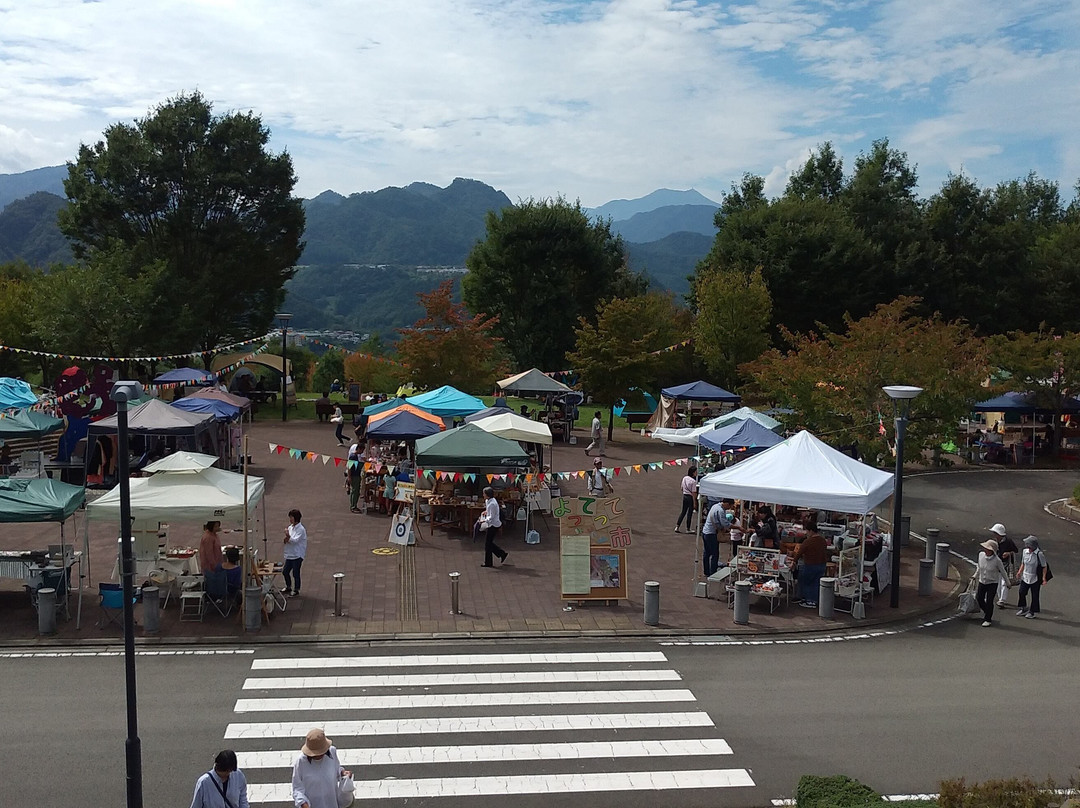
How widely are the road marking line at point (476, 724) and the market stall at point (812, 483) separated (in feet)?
18.2

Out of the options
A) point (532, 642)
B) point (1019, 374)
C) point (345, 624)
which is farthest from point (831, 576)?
point (1019, 374)

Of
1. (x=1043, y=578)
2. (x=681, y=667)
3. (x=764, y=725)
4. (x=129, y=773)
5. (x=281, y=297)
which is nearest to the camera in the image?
(x=129, y=773)

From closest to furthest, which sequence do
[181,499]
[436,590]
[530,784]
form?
[530,784] → [181,499] → [436,590]

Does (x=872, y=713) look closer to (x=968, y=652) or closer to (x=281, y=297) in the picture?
(x=968, y=652)

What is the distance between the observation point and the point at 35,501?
14562 mm

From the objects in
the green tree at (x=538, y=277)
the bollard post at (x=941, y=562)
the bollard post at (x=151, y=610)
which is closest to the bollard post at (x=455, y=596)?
the bollard post at (x=151, y=610)

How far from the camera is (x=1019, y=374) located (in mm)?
34000

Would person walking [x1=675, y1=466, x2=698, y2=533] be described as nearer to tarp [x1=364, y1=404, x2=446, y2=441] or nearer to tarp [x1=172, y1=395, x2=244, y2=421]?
tarp [x1=364, y1=404, x2=446, y2=441]

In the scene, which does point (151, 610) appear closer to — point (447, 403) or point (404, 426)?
point (404, 426)

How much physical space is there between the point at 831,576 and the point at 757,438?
617 cm

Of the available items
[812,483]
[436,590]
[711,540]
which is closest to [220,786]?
[436,590]

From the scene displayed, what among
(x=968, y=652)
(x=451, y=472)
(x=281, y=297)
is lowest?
(x=968, y=652)

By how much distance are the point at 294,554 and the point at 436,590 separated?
2.57 metres

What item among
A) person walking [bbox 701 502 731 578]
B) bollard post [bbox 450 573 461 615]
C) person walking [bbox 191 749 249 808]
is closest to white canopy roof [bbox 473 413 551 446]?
person walking [bbox 701 502 731 578]
